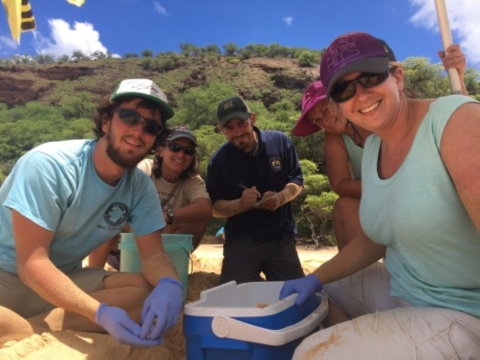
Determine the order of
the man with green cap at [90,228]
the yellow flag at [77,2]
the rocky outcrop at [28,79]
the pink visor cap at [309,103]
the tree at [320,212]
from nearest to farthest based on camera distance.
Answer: the man with green cap at [90,228] < the pink visor cap at [309,103] < the yellow flag at [77,2] < the tree at [320,212] < the rocky outcrop at [28,79]

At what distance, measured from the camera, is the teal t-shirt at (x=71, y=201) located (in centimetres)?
190

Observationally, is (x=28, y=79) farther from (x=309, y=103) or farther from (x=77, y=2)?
(x=309, y=103)

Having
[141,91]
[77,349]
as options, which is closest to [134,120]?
[141,91]

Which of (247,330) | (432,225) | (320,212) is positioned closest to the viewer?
(432,225)

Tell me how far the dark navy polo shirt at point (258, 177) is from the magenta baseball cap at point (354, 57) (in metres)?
1.80

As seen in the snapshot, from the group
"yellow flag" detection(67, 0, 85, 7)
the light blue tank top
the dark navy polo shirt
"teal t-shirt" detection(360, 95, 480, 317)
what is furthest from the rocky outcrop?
"teal t-shirt" detection(360, 95, 480, 317)

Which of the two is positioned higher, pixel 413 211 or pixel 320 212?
pixel 413 211

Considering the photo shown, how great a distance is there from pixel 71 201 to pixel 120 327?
2.28ft

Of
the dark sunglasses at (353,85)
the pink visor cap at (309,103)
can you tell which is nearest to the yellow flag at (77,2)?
the pink visor cap at (309,103)

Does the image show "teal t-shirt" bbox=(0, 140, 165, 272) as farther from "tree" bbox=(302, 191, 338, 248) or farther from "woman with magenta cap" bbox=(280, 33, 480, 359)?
"tree" bbox=(302, 191, 338, 248)

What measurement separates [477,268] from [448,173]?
14.1 inches

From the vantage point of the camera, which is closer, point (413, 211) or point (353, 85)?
point (413, 211)

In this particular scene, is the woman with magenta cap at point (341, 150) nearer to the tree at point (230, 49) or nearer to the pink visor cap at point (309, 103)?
the pink visor cap at point (309, 103)

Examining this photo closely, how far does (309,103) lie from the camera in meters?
2.71
